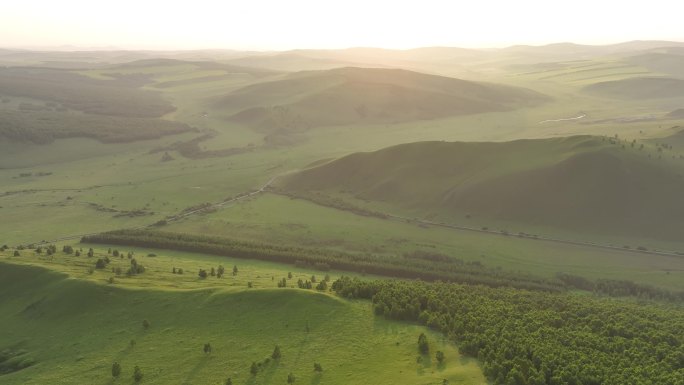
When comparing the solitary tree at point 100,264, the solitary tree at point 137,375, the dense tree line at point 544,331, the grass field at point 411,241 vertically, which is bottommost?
the grass field at point 411,241

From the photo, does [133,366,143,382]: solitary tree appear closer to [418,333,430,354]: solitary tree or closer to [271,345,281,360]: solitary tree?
[271,345,281,360]: solitary tree

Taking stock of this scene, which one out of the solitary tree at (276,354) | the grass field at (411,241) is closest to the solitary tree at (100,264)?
the solitary tree at (276,354)

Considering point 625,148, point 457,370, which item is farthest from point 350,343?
point 625,148

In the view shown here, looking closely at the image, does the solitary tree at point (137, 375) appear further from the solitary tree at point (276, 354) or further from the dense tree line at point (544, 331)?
the dense tree line at point (544, 331)

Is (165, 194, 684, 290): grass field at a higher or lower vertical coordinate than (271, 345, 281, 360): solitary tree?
lower

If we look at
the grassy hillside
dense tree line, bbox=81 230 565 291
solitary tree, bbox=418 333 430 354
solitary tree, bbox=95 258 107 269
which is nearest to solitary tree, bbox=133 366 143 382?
the grassy hillside

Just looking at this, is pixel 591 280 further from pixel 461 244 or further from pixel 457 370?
pixel 457 370

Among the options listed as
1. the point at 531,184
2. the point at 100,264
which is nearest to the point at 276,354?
the point at 100,264
